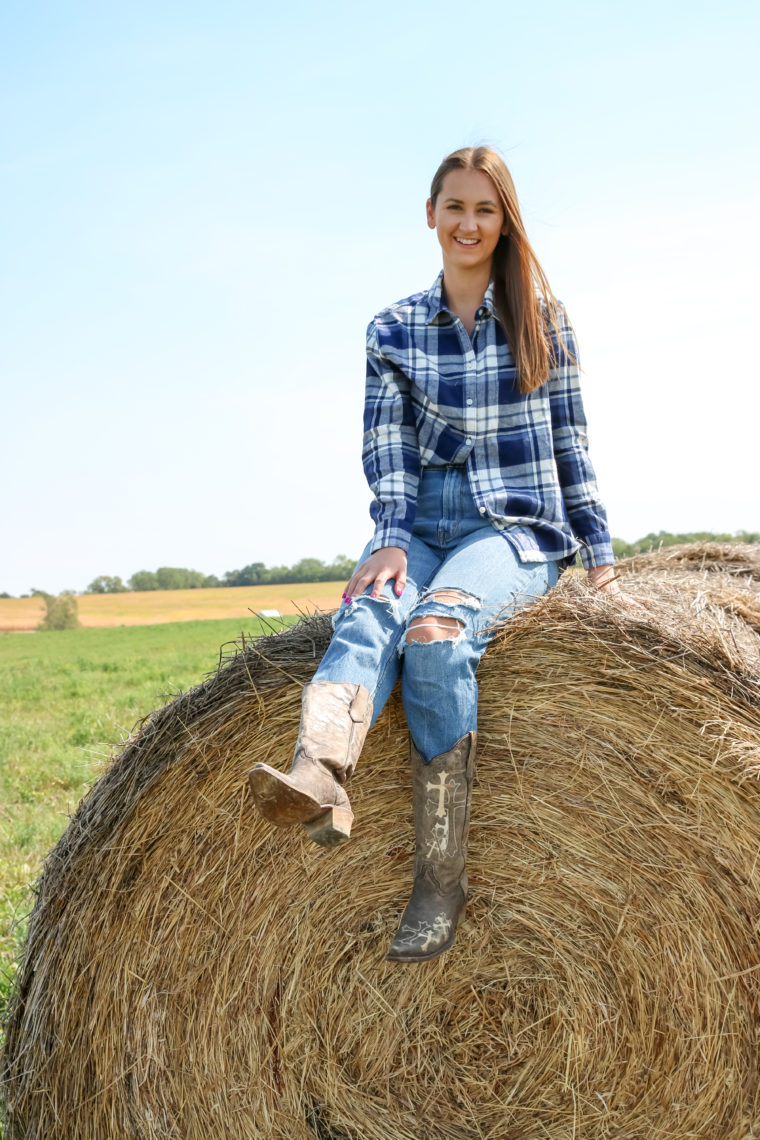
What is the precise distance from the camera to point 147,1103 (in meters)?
2.51

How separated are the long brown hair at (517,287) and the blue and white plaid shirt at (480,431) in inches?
1.9

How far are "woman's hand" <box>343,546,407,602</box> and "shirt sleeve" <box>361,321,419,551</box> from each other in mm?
59

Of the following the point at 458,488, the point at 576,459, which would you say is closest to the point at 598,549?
the point at 576,459

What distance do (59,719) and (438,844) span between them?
21.8 ft

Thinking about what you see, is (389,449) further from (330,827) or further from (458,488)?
(330,827)

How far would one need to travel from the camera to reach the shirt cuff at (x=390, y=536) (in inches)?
102

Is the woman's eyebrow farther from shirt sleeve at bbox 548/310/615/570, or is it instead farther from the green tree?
the green tree

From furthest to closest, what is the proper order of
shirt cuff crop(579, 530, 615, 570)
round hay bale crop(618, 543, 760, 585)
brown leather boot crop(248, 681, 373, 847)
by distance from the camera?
round hay bale crop(618, 543, 760, 585)
shirt cuff crop(579, 530, 615, 570)
brown leather boot crop(248, 681, 373, 847)

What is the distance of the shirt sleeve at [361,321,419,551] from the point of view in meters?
2.66

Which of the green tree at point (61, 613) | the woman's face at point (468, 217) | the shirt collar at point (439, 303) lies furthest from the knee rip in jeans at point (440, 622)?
the green tree at point (61, 613)

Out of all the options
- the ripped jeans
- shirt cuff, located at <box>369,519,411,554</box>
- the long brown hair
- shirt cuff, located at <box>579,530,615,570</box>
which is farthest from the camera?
shirt cuff, located at <box>579,530,615,570</box>

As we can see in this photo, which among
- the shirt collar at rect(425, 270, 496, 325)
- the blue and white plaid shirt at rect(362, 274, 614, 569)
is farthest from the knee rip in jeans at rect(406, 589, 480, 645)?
the shirt collar at rect(425, 270, 496, 325)

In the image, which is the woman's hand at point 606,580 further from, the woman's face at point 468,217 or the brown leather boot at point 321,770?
the woman's face at point 468,217

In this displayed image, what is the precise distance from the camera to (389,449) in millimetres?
2758
